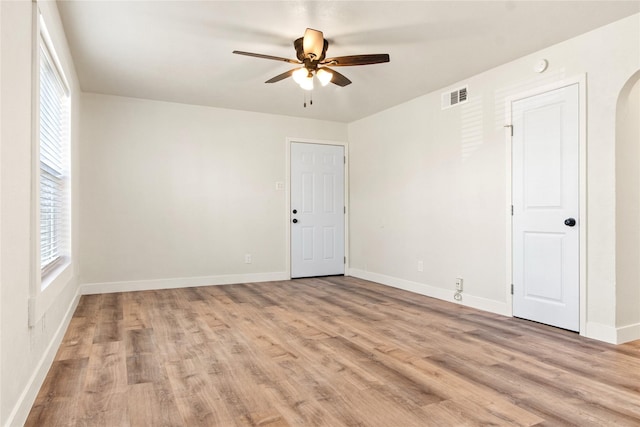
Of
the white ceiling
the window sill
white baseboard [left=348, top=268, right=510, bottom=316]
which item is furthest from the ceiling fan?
white baseboard [left=348, top=268, right=510, bottom=316]

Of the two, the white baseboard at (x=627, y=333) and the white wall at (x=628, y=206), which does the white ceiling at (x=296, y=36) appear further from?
the white baseboard at (x=627, y=333)

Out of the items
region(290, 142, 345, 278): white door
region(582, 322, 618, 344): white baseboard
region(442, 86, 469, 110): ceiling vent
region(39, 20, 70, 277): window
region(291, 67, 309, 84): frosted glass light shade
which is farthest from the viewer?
region(290, 142, 345, 278): white door

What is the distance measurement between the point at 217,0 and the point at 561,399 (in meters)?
3.17

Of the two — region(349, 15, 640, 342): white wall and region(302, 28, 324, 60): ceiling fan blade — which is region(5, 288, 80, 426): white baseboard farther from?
region(349, 15, 640, 342): white wall

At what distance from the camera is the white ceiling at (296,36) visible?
2.84m

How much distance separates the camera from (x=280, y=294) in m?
4.94

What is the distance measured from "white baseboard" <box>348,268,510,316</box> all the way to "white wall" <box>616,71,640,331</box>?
3.18 feet

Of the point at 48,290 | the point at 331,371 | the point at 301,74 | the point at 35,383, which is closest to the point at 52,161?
the point at 48,290

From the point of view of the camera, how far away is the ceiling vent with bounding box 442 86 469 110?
14.3 feet

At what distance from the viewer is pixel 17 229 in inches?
72.1

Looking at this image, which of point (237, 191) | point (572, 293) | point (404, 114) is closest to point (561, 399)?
point (572, 293)

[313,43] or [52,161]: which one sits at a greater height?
[313,43]

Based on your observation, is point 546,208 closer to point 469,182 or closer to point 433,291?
point 469,182

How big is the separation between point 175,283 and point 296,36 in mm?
3559
